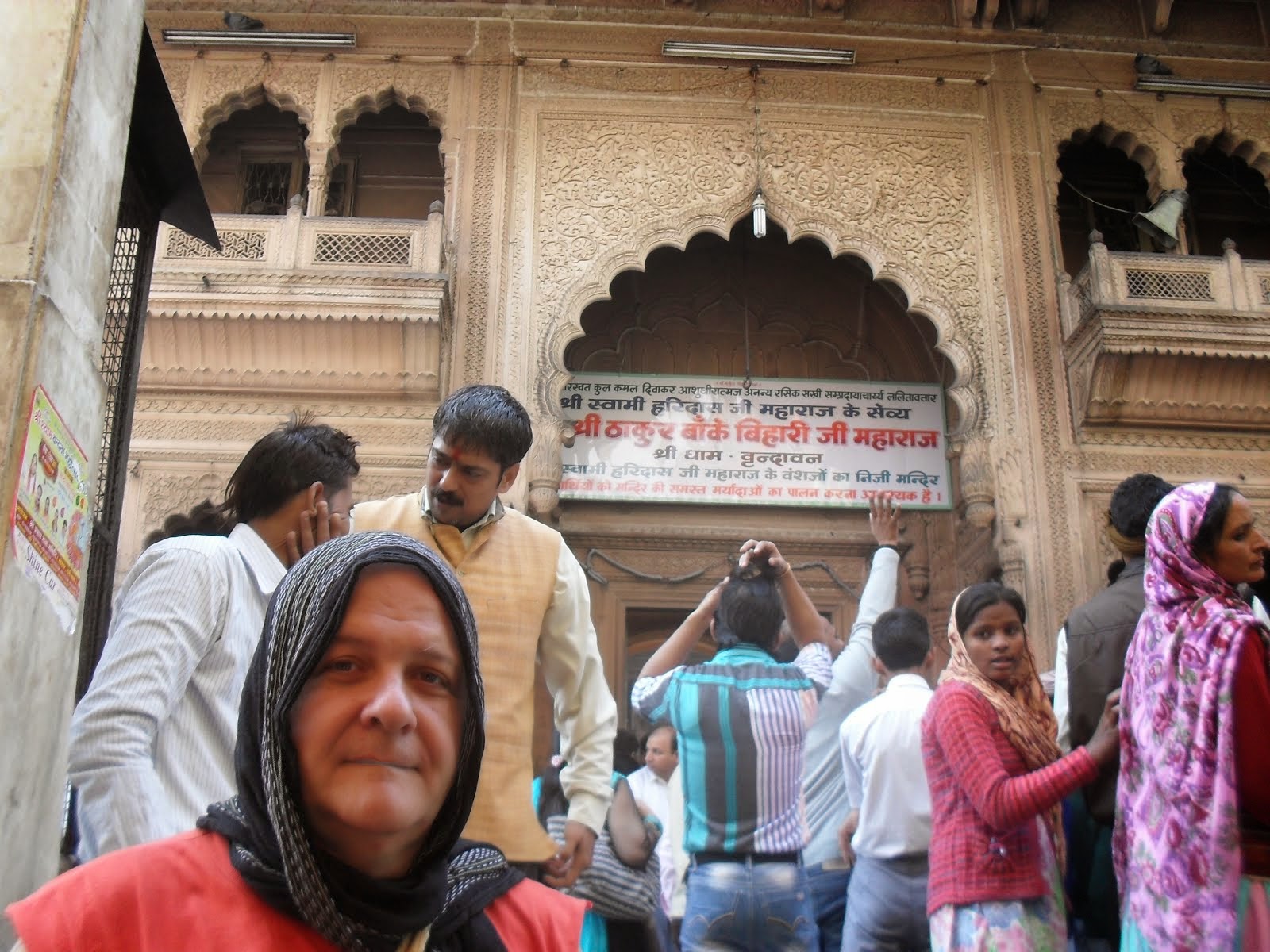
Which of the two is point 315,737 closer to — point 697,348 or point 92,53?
point 92,53

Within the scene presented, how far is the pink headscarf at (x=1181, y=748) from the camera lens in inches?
72.9

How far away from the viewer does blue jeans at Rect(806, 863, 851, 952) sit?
11.0 ft

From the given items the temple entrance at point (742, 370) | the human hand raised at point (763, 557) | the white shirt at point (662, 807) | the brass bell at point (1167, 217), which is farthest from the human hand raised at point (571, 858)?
the brass bell at point (1167, 217)

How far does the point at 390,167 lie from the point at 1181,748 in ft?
21.8

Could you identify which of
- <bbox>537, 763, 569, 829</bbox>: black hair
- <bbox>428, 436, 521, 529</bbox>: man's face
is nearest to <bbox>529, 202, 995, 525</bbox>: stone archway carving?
<bbox>537, 763, 569, 829</bbox>: black hair

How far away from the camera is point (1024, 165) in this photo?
22.6 feet

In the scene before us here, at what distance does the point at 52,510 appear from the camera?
154 centimetres

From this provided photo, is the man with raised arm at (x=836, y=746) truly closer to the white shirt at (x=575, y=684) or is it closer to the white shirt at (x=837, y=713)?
the white shirt at (x=837, y=713)

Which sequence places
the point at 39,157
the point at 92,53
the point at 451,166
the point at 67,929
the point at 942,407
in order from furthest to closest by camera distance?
the point at 942,407 < the point at 451,166 < the point at 92,53 < the point at 39,157 < the point at 67,929

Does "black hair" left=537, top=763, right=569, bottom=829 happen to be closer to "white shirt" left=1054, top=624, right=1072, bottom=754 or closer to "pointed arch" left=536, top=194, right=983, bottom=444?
"white shirt" left=1054, top=624, right=1072, bottom=754

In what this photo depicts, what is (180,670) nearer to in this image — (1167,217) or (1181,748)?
(1181,748)

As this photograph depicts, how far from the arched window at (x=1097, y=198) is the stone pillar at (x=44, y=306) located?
704 centimetres

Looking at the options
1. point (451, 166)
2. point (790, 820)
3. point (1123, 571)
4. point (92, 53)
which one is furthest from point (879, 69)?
point (92, 53)

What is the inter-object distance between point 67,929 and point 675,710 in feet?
6.20
